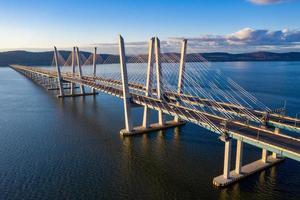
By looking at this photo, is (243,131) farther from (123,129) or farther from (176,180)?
(123,129)

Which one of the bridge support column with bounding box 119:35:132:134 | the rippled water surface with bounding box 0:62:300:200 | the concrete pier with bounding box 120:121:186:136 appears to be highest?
the bridge support column with bounding box 119:35:132:134

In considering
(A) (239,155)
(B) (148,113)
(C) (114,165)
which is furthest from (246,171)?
(B) (148,113)

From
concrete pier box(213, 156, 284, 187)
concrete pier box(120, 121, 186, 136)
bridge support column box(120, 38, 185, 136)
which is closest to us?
concrete pier box(213, 156, 284, 187)

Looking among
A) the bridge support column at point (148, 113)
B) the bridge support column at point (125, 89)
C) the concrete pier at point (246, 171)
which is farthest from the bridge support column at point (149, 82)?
the concrete pier at point (246, 171)

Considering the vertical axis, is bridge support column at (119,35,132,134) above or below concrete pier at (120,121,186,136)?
above

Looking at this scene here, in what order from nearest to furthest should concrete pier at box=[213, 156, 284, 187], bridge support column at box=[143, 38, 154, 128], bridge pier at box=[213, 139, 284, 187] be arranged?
concrete pier at box=[213, 156, 284, 187]
bridge pier at box=[213, 139, 284, 187]
bridge support column at box=[143, 38, 154, 128]

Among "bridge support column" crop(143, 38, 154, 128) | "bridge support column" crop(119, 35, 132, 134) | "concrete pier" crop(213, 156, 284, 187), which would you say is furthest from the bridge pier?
"bridge support column" crop(119, 35, 132, 134)

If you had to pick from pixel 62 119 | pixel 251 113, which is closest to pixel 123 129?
pixel 62 119

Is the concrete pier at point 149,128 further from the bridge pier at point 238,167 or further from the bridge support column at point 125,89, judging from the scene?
the bridge pier at point 238,167

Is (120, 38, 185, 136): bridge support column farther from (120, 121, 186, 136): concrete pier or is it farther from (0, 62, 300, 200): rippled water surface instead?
(0, 62, 300, 200): rippled water surface
